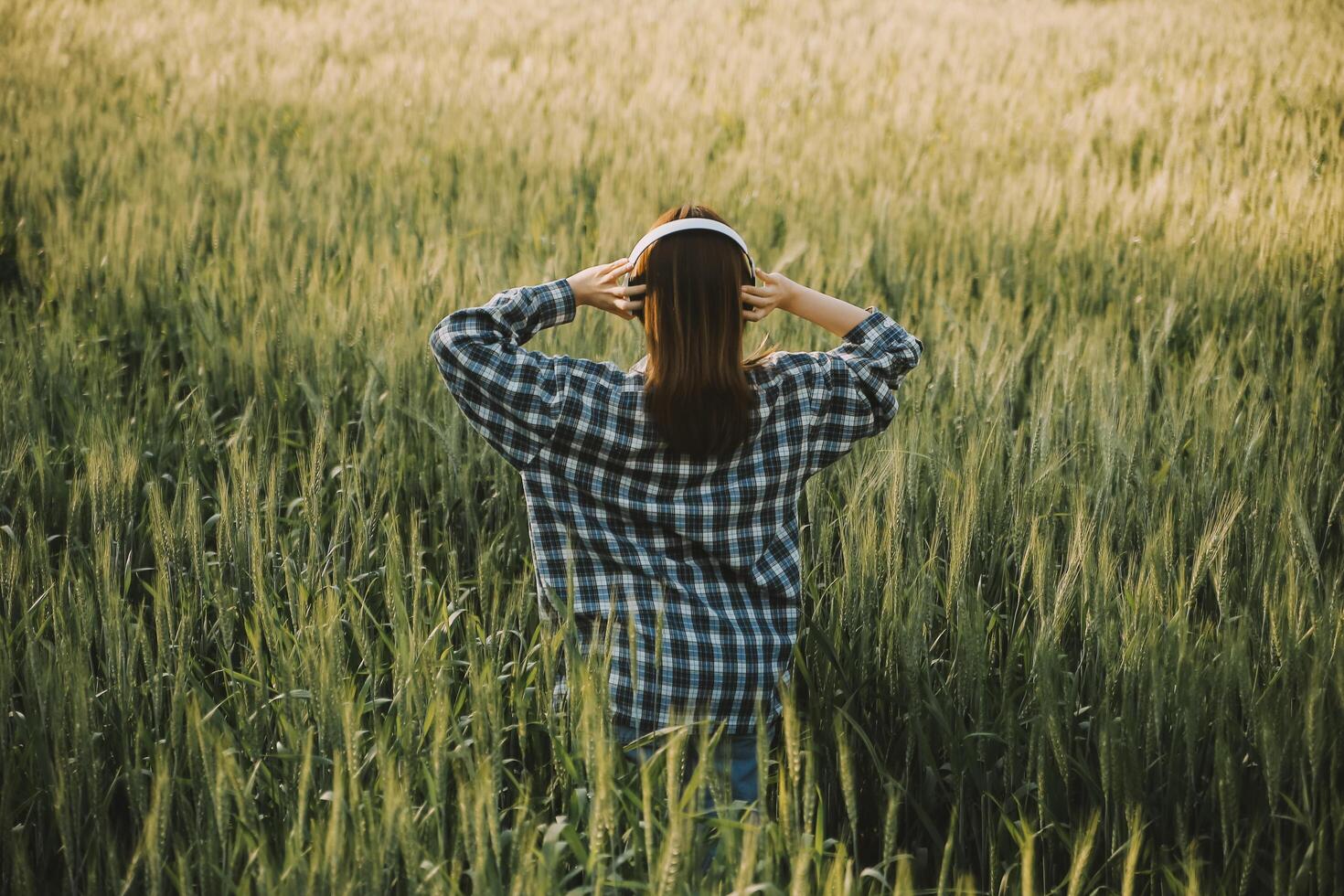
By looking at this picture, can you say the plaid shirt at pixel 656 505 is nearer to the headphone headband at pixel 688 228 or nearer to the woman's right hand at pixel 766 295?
the woman's right hand at pixel 766 295

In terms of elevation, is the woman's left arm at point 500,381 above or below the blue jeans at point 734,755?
above

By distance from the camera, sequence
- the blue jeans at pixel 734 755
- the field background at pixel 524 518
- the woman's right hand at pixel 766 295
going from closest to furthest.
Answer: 1. the field background at pixel 524 518
2. the blue jeans at pixel 734 755
3. the woman's right hand at pixel 766 295

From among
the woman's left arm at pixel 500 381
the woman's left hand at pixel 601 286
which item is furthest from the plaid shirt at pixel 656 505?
the woman's left hand at pixel 601 286

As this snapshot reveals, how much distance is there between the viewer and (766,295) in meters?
1.49

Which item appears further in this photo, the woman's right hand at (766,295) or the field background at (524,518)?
the woman's right hand at (766,295)

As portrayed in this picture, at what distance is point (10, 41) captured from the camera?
6.55 metres

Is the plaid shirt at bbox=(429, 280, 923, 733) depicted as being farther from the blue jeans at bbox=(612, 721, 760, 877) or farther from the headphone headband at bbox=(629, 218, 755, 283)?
the headphone headband at bbox=(629, 218, 755, 283)

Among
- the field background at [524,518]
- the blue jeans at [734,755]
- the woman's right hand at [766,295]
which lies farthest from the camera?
the woman's right hand at [766,295]

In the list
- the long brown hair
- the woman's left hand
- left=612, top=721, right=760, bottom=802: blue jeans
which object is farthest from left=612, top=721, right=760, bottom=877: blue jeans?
the woman's left hand

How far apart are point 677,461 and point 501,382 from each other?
0.87 ft

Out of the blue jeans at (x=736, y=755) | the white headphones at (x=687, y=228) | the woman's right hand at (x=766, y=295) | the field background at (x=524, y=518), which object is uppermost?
the white headphones at (x=687, y=228)

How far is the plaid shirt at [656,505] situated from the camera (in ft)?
4.58

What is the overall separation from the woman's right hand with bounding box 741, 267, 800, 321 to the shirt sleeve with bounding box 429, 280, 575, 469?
269 mm

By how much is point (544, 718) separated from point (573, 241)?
8.56 feet
